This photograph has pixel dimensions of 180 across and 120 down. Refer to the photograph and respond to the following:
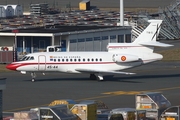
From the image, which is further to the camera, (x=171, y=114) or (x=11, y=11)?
(x=11, y=11)

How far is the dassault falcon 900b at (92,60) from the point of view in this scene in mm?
54562

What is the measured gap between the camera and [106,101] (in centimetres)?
4259

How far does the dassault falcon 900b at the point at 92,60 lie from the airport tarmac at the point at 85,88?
4.17 ft

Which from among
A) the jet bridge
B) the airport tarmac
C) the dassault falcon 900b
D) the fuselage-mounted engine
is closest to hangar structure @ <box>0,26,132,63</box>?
the airport tarmac

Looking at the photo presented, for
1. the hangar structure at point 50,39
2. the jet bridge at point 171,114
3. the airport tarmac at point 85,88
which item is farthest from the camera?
the hangar structure at point 50,39

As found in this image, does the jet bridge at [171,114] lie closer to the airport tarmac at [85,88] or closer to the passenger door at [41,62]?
the airport tarmac at [85,88]

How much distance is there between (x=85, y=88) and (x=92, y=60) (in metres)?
5.11

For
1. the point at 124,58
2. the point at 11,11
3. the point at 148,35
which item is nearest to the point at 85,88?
the point at 124,58

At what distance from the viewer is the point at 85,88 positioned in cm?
5059

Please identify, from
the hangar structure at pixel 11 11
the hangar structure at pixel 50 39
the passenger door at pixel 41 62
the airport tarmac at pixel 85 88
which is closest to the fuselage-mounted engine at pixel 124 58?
the airport tarmac at pixel 85 88

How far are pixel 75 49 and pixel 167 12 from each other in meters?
33.3

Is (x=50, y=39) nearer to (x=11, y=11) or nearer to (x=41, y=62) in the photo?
(x=41, y=62)

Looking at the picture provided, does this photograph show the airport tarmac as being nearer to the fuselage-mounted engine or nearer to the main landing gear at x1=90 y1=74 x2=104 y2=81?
the main landing gear at x1=90 y1=74 x2=104 y2=81

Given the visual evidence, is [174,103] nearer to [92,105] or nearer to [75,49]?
[92,105]
